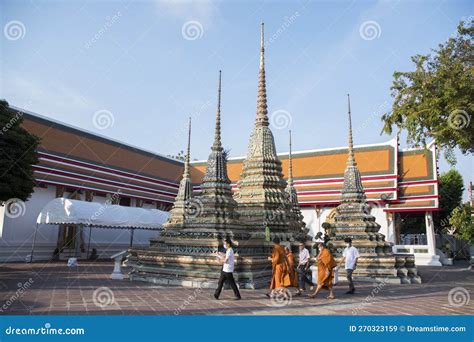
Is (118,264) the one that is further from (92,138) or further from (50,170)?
(92,138)

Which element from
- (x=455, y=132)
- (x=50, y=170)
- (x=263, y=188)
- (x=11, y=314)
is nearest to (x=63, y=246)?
(x=50, y=170)

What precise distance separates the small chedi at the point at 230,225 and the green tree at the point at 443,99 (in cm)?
580

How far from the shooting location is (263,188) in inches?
Answer: 603

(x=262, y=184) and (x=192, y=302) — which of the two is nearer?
(x=192, y=302)

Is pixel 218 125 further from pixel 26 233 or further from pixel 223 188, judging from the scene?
pixel 26 233

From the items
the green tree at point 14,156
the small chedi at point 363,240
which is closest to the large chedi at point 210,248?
the small chedi at point 363,240

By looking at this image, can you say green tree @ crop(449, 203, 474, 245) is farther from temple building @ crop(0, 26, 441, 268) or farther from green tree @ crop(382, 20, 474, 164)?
green tree @ crop(382, 20, 474, 164)

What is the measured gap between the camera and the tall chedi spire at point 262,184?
1479 centimetres

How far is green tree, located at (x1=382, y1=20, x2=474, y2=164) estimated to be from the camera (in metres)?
9.37

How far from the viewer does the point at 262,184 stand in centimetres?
1533

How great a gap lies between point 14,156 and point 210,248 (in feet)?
30.0

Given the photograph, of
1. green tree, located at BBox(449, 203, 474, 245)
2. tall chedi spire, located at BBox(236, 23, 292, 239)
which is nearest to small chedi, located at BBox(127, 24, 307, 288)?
tall chedi spire, located at BBox(236, 23, 292, 239)

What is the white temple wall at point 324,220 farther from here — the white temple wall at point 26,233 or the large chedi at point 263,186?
the white temple wall at point 26,233

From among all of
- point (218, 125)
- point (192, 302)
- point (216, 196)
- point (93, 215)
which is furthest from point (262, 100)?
point (93, 215)
